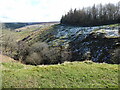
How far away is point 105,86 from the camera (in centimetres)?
950

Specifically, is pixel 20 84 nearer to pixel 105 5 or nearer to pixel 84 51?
pixel 84 51

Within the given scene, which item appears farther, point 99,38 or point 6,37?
point 99,38

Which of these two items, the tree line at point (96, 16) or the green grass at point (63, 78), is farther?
the tree line at point (96, 16)

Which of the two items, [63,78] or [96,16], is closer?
[63,78]

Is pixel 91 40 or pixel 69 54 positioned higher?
pixel 91 40

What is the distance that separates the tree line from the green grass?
3608 inches

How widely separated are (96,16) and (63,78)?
10350cm

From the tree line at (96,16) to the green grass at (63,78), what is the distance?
91.7 meters

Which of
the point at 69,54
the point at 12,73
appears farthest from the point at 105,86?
the point at 69,54

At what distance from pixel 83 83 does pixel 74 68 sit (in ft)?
8.81

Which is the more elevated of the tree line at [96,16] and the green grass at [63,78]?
the tree line at [96,16]

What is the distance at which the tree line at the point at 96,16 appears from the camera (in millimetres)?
95625

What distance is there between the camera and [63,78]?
34.6 feet

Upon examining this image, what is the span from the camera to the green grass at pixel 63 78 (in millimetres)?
9539
